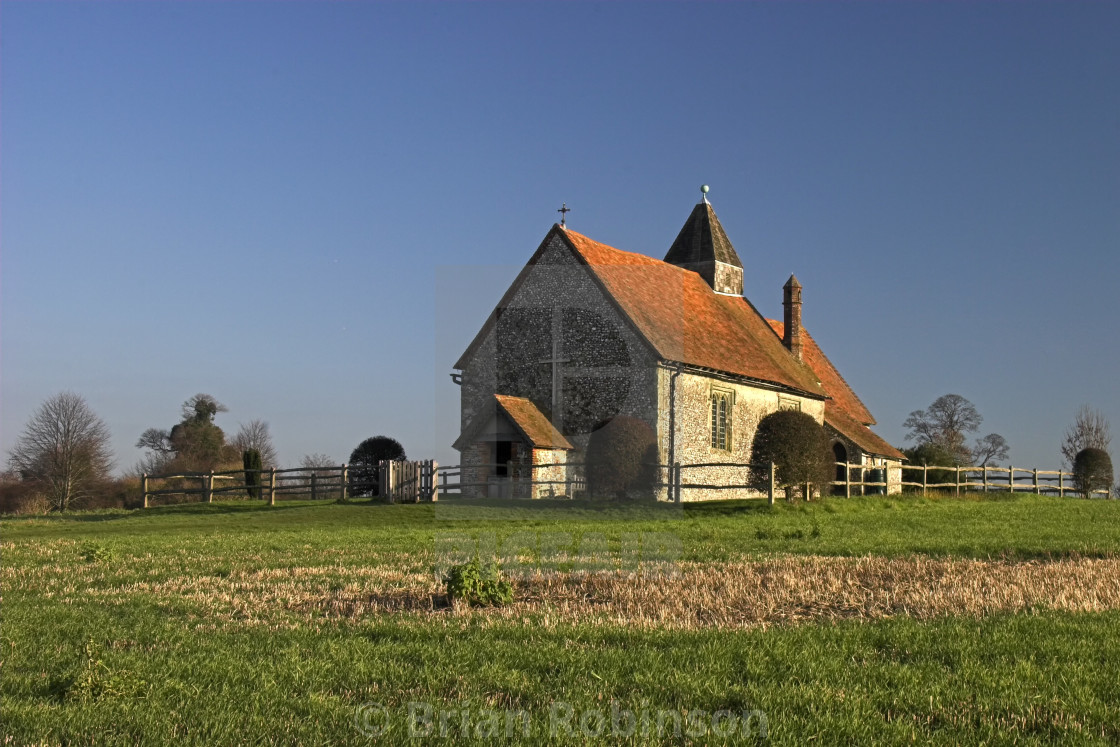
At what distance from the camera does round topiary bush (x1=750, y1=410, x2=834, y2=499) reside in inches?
1264

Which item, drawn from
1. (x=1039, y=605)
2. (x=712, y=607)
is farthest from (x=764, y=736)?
(x=1039, y=605)

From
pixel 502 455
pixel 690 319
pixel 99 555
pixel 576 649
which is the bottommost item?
pixel 99 555

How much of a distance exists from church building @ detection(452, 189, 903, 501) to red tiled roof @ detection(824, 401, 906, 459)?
4.67m

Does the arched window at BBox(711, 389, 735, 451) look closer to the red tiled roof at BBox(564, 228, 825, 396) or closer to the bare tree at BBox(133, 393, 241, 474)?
the red tiled roof at BBox(564, 228, 825, 396)

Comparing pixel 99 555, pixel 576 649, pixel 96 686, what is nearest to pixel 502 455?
pixel 99 555

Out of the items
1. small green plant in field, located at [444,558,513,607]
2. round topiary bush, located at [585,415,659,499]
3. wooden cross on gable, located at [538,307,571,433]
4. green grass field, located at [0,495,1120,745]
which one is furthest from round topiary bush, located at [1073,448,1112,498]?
small green plant in field, located at [444,558,513,607]

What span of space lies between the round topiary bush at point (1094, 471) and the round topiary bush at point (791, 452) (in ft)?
85.3

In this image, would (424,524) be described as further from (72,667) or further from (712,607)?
(72,667)

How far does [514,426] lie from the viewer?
3275cm

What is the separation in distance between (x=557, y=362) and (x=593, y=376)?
1473mm

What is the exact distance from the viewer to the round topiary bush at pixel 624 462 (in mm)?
31609

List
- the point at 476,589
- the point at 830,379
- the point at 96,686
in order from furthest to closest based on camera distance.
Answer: the point at 830,379, the point at 476,589, the point at 96,686

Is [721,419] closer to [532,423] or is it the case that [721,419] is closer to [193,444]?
[532,423]

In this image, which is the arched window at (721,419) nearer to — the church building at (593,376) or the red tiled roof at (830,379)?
the church building at (593,376)
